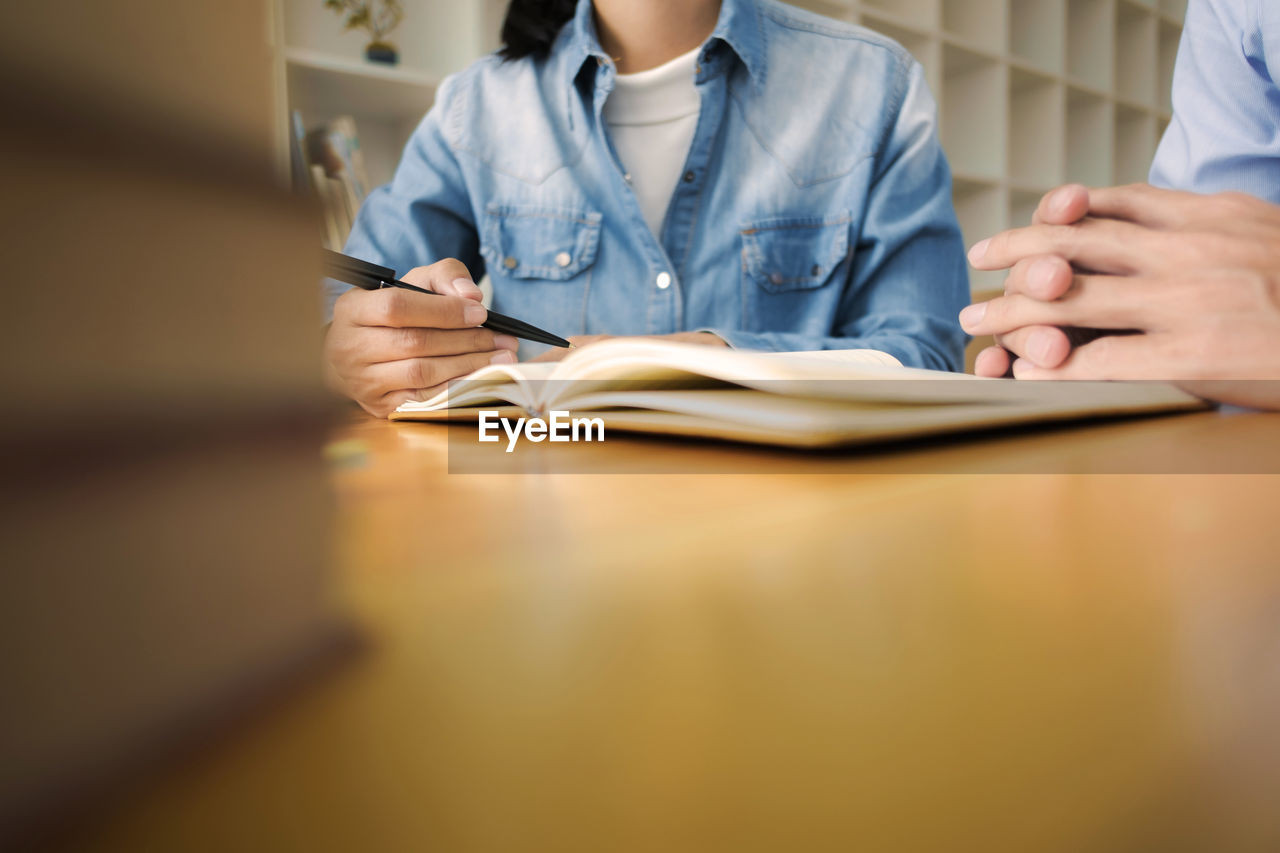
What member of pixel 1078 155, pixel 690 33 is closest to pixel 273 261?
pixel 690 33

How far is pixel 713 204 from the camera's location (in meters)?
0.93

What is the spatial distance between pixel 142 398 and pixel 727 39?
1018mm

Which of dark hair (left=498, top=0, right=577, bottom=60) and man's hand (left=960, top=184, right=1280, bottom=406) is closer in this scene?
man's hand (left=960, top=184, right=1280, bottom=406)

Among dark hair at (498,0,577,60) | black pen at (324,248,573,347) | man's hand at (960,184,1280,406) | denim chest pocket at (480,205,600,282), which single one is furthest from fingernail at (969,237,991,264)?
dark hair at (498,0,577,60)

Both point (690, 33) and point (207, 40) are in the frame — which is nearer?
point (207, 40)

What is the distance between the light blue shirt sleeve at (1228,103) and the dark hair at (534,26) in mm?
746

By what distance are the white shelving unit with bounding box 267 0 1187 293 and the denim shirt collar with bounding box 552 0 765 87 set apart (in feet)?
2.05

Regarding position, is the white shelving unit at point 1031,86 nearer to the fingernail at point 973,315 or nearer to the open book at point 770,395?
the fingernail at point 973,315

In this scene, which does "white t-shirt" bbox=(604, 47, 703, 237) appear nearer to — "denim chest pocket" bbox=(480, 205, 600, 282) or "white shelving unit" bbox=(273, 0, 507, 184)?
"denim chest pocket" bbox=(480, 205, 600, 282)

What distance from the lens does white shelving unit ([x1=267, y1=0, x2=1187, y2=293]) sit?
1507 mm

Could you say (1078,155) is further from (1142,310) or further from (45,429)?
(45,429)

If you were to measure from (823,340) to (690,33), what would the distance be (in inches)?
23.4

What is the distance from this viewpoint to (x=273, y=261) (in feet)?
0.28

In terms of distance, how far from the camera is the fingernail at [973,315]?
0.47 meters
